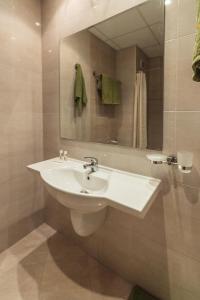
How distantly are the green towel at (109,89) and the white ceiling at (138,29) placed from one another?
0.22 metres

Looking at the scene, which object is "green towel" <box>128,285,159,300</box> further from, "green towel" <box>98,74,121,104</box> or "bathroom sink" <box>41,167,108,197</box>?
"green towel" <box>98,74,121,104</box>

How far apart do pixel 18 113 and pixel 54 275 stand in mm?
1372

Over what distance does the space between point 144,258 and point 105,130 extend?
94 cm

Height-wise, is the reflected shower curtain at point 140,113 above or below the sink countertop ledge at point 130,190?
above

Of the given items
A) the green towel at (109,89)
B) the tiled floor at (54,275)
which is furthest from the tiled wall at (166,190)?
the green towel at (109,89)

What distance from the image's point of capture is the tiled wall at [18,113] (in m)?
1.50

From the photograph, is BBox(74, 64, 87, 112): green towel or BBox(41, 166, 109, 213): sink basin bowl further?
BBox(74, 64, 87, 112): green towel

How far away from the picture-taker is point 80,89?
59.2 inches

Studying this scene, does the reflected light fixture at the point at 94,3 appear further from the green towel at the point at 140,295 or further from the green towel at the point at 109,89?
the green towel at the point at 140,295

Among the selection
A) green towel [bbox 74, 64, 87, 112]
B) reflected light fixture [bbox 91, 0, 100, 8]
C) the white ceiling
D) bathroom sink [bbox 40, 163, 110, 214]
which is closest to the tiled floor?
bathroom sink [bbox 40, 163, 110, 214]

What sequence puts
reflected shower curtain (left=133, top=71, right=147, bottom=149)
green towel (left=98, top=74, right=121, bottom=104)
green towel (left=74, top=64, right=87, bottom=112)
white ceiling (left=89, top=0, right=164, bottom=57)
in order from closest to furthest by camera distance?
1. white ceiling (left=89, top=0, right=164, bottom=57)
2. reflected shower curtain (left=133, top=71, right=147, bottom=149)
3. green towel (left=98, top=74, right=121, bottom=104)
4. green towel (left=74, top=64, right=87, bottom=112)

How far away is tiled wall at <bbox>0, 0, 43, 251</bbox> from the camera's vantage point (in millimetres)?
1497

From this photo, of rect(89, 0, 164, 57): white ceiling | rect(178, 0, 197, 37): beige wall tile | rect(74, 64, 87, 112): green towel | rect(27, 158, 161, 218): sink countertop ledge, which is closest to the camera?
rect(27, 158, 161, 218): sink countertop ledge

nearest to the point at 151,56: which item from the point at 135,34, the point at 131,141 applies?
the point at 135,34
